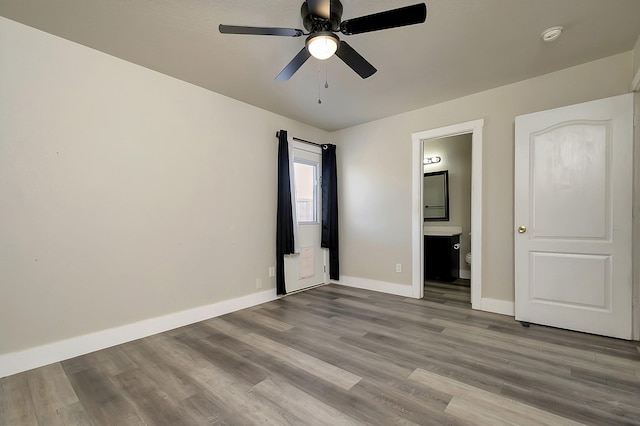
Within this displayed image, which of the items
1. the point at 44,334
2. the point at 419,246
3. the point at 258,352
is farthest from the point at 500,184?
the point at 44,334

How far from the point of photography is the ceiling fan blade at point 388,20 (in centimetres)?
154

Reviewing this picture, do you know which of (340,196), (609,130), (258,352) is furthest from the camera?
(340,196)

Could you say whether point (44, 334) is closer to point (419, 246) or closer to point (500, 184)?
point (419, 246)

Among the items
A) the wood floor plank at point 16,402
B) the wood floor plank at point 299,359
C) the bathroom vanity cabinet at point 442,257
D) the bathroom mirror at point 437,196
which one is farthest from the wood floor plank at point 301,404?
the bathroom mirror at point 437,196

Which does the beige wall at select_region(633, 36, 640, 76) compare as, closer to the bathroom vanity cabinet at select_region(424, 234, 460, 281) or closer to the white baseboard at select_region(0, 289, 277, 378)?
the bathroom vanity cabinet at select_region(424, 234, 460, 281)

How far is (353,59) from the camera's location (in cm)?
198

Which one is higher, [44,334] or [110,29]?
[110,29]

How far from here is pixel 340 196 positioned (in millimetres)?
4699

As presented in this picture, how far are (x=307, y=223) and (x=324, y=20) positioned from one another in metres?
3.01

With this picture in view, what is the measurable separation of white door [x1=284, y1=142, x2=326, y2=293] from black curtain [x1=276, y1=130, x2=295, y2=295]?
19 cm

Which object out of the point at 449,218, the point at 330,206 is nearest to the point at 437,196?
the point at 449,218

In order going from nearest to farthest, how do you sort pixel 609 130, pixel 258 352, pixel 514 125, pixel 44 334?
pixel 44 334 < pixel 258 352 < pixel 609 130 < pixel 514 125

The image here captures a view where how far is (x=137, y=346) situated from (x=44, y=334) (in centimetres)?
65

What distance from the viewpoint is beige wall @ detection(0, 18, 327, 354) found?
209 cm
